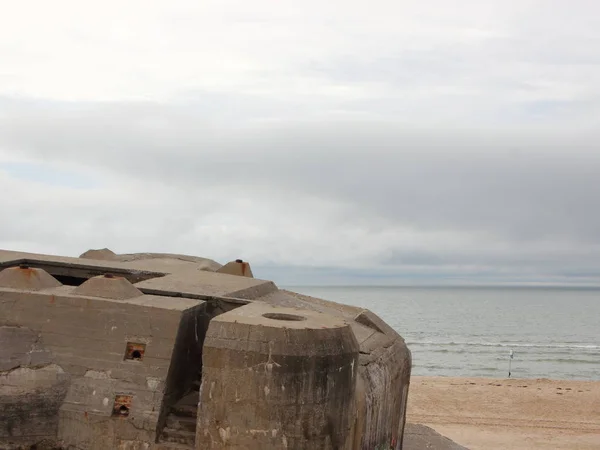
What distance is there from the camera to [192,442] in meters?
7.49

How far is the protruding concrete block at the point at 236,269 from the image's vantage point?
40.8 ft

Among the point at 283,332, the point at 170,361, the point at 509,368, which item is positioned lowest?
the point at 509,368

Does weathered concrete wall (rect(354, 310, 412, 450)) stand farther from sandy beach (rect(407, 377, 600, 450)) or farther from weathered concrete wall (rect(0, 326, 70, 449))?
sandy beach (rect(407, 377, 600, 450))

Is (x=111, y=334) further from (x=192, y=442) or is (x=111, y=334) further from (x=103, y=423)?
(x=192, y=442)

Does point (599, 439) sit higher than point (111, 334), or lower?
lower

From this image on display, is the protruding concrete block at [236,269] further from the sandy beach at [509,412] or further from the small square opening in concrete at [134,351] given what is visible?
the sandy beach at [509,412]

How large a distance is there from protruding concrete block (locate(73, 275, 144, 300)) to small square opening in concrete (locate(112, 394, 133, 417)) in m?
1.14

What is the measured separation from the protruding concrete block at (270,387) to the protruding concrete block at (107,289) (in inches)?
61.1

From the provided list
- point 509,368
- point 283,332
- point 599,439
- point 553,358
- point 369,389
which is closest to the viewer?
point 283,332

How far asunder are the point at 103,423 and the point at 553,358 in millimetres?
32251

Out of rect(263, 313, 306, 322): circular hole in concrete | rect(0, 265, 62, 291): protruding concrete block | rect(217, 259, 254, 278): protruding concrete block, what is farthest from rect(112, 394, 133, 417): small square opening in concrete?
rect(217, 259, 254, 278): protruding concrete block

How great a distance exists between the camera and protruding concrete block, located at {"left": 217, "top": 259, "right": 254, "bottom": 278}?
12.4 metres

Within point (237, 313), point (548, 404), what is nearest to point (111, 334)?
point (237, 313)

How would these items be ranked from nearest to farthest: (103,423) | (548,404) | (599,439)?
(103,423) < (599,439) < (548,404)
